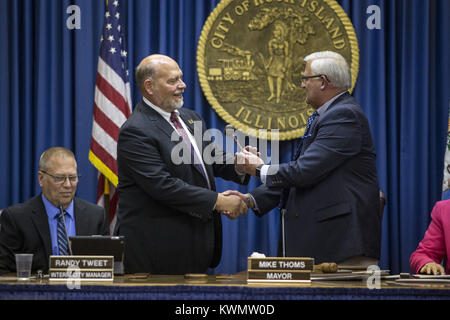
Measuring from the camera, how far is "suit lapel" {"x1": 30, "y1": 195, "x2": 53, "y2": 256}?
3180mm

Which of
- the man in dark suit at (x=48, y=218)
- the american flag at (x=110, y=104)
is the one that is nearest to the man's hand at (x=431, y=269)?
the man in dark suit at (x=48, y=218)

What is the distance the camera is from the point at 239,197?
344cm

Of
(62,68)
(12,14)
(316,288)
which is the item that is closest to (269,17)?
(62,68)

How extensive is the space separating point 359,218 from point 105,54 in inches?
101

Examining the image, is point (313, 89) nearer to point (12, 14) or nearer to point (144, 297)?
point (144, 297)

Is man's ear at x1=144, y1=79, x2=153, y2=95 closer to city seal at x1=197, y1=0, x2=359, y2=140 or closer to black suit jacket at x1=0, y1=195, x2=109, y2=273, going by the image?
black suit jacket at x1=0, y1=195, x2=109, y2=273

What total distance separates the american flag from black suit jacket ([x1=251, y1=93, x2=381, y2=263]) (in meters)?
1.83

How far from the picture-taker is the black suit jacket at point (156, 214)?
3.28 m

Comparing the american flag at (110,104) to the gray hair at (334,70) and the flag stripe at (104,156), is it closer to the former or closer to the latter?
the flag stripe at (104,156)

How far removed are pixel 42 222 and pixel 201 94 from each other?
7.14 ft

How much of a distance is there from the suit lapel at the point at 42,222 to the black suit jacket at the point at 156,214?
38 centimetres

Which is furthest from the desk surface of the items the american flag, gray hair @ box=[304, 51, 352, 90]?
the american flag

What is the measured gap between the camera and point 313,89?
3.39 m

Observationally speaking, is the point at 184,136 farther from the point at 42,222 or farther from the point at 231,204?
the point at 42,222
